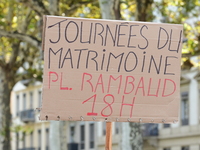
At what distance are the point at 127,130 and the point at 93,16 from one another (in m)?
8.23

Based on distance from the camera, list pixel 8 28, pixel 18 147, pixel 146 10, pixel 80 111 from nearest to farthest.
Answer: pixel 80 111, pixel 146 10, pixel 8 28, pixel 18 147

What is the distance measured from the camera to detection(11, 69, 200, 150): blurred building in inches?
1194

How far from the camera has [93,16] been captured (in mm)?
24578

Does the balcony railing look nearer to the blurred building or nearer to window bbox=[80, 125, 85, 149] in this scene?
the blurred building

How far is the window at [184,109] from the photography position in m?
31.5

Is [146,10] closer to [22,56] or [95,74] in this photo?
[22,56]

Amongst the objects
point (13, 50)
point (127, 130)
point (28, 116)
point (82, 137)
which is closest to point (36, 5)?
point (127, 130)

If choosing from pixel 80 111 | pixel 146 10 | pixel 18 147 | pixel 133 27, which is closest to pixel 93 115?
pixel 80 111

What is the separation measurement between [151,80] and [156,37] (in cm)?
50

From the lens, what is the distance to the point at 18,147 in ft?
167

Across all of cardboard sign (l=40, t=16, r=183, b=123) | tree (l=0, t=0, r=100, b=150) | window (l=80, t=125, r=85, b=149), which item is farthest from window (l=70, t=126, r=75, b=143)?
cardboard sign (l=40, t=16, r=183, b=123)

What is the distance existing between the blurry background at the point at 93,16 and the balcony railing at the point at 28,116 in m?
4.80

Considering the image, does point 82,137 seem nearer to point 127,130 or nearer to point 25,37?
point 25,37

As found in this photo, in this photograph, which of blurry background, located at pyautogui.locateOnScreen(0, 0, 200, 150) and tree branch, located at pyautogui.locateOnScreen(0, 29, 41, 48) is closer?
blurry background, located at pyautogui.locateOnScreen(0, 0, 200, 150)
